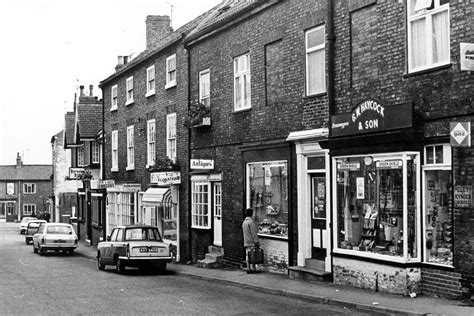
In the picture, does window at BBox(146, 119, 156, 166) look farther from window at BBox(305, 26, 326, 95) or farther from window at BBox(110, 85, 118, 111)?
window at BBox(305, 26, 326, 95)

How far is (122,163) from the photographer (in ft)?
120

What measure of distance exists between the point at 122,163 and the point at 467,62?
2616 centimetres

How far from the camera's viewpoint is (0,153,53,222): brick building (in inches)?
4724

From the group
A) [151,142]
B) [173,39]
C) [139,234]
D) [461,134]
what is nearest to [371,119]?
[461,134]

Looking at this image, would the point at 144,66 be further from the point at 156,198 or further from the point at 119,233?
the point at 119,233

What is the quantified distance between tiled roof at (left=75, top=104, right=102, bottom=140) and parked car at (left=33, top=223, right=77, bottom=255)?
10.8m

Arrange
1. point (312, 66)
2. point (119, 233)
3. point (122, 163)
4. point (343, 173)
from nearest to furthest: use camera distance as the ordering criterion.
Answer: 1. point (343, 173)
2. point (312, 66)
3. point (119, 233)
4. point (122, 163)

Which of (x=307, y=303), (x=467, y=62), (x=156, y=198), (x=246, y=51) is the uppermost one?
(x=246, y=51)

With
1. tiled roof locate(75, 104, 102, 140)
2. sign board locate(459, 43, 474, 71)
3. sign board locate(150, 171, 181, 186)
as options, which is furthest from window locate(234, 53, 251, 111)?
tiled roof locate(75, 104, 102, 140)

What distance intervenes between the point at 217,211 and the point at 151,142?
8.07 meters

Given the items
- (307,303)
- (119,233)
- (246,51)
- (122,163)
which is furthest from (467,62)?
(122,163)

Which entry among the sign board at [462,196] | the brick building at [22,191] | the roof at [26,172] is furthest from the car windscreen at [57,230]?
the roof at [26,172]

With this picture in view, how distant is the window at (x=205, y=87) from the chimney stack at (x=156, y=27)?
15378mm

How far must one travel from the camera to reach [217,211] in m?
24.8
